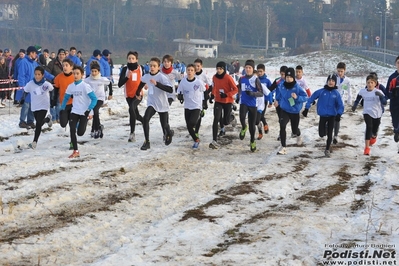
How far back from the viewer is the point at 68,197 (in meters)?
8.41

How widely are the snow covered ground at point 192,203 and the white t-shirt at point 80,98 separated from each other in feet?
2.75

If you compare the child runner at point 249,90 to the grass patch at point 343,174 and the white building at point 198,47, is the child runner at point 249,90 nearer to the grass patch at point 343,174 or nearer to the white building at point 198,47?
the grass patch at point 343,174

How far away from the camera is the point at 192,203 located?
27.5 ft

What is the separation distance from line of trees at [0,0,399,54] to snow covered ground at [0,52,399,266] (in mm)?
86678

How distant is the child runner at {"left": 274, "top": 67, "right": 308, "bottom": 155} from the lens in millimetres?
12680

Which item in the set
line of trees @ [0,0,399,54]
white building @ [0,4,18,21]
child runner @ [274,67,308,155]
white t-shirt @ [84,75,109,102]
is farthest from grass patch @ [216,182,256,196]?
white building @ [0,4,18,21]

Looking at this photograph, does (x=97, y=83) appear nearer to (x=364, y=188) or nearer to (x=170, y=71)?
(x=170, y=71)

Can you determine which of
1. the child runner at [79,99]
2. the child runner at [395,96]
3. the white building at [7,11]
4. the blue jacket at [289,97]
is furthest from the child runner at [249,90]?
the white building at [7,11]

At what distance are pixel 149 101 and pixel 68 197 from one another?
4.75 meters

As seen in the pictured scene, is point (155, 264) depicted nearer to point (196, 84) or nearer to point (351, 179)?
point (351, 179)

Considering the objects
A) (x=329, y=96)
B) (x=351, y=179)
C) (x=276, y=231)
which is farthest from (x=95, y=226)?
(x=329, y=96)

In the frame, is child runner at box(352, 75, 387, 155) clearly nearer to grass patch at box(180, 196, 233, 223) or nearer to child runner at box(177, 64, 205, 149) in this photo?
child runner at box(177, 64, 205, 149)

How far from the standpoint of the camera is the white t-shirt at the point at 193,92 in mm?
12891

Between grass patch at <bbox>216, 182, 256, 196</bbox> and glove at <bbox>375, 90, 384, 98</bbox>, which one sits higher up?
glove at <bbox>375, 90, 384, 98</bbox>
